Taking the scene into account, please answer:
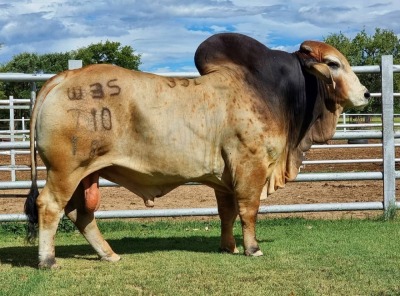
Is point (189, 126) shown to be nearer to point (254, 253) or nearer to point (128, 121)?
point (128, 121)

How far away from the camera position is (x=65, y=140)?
21.1 ft

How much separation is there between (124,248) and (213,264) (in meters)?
1.47

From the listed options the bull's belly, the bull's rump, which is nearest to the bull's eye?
the bull's rump

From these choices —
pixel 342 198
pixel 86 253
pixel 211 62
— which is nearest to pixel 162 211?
pixel 86 253

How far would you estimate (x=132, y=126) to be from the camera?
667cm

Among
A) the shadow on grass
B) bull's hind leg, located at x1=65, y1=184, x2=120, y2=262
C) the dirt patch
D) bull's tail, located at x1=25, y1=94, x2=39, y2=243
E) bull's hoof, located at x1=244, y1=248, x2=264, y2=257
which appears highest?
bull's tail, located at x1=25, y1=94, x2=39, y2=243

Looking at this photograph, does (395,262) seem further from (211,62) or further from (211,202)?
(211,202)

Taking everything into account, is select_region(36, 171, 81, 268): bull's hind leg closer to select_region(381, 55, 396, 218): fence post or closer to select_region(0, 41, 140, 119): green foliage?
select_region(381, 55, 396, 218): fence post

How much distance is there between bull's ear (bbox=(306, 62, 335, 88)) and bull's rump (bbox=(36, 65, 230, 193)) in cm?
99

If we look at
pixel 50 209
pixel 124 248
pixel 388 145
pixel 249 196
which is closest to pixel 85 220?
pixel 50 209

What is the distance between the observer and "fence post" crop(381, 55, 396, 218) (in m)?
9.35

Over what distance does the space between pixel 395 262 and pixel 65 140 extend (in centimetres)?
313

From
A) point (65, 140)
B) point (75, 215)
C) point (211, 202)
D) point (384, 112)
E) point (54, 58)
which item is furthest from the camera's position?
point (54, 58)

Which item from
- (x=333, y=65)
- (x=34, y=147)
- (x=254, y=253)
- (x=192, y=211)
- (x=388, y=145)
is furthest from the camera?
(x=388, y=145)
